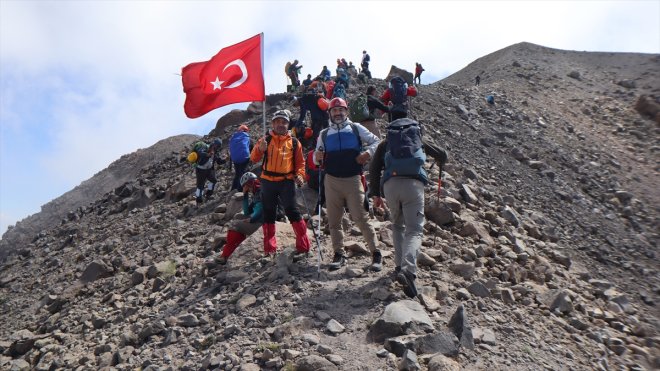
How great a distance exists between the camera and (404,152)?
635 cm

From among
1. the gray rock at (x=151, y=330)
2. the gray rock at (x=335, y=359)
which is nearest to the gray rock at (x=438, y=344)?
the gray rock at (x=335, y=359)

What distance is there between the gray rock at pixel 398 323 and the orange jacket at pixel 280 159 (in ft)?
9.28

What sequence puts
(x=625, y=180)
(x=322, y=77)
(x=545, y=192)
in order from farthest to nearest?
(x=322, y=77), (x=625, y=180), (x=545, y=192)

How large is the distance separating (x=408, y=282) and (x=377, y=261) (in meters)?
0.99

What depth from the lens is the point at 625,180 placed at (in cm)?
1603

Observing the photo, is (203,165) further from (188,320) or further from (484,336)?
(484,336)

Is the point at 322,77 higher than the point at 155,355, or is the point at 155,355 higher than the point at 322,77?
the point at 322,77

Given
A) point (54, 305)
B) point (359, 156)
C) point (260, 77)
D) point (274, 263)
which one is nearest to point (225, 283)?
point (274, 263)

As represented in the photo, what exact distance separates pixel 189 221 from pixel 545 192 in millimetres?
9089

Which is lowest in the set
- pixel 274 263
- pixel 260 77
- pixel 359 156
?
pixel 274 263

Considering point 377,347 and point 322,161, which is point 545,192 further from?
point 377,347

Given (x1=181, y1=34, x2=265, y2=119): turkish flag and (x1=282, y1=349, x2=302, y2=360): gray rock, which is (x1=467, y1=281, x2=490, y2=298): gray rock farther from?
(x1=181, y1=34, x2=265, y2=119): turkish flag

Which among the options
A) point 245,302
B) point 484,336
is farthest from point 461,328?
point 245,302

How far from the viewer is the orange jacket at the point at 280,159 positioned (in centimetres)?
761
